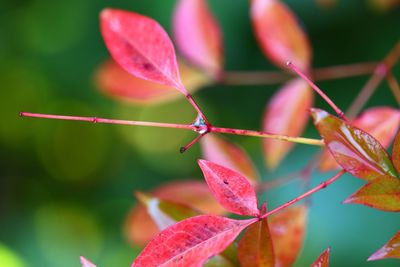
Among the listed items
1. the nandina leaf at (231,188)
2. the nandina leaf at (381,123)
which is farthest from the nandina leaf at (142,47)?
the nandina leaf at (381,123)

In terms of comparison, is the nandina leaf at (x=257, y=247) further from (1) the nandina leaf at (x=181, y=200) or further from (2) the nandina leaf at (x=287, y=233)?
(1) the nandina leaf at (x=181, y=200)

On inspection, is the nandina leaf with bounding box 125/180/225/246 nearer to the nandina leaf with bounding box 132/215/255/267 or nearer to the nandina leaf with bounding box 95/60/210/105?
the nandina leaf with bounding box 95/60/210/105

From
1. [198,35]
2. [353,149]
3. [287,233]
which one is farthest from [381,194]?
[198,35]

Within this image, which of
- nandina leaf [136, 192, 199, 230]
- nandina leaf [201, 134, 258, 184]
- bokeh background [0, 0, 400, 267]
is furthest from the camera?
bokeh background [0, 0, 400, 267]

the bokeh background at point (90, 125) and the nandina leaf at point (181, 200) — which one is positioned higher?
the bokeh background at point (90, 125)

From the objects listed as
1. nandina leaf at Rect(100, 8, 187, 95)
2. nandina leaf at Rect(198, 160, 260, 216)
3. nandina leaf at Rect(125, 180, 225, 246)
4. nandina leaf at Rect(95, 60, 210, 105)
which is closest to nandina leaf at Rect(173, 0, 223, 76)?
nandina leaf at Rect(95, 60, 210, 105)
